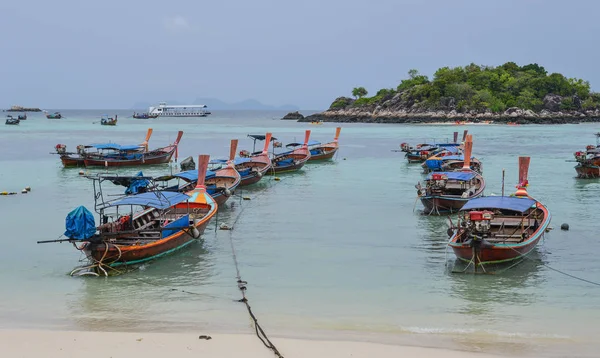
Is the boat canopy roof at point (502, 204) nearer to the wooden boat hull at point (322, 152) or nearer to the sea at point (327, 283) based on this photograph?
the sea at point (327, 283)

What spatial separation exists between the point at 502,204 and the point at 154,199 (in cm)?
1035

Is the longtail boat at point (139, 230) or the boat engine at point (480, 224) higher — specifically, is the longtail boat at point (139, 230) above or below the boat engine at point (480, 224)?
below

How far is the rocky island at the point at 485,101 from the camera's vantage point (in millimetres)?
127375

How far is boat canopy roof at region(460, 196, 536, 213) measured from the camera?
19281 mm

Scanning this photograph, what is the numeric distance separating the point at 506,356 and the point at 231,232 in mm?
13216

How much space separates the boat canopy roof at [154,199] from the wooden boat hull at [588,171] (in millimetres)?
27392

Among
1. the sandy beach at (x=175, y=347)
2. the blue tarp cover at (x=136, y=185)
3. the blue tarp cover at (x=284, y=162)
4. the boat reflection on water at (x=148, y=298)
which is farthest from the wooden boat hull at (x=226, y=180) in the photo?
the sandy beach at (x=175, y=347)

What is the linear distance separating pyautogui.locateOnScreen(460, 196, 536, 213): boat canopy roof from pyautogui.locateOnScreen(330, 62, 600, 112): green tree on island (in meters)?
113

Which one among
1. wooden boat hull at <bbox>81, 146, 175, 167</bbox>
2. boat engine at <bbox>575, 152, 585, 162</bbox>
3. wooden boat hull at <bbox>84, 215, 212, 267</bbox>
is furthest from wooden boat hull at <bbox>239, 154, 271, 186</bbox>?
boat engine at <bbox>575, 152, 585, 162</bbox>

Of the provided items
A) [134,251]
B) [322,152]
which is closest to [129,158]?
[322,152]

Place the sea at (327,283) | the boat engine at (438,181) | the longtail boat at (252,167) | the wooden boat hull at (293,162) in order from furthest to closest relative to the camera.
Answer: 1. the wooden boat hull at (293,162)
2. the longtail boat at (252,167)
3. the boat engine at (438,181)
4. the sea at (327,283)

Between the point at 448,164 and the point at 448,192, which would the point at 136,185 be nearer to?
the point at 448,192

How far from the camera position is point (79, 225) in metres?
16.7

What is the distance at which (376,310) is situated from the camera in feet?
49.6
